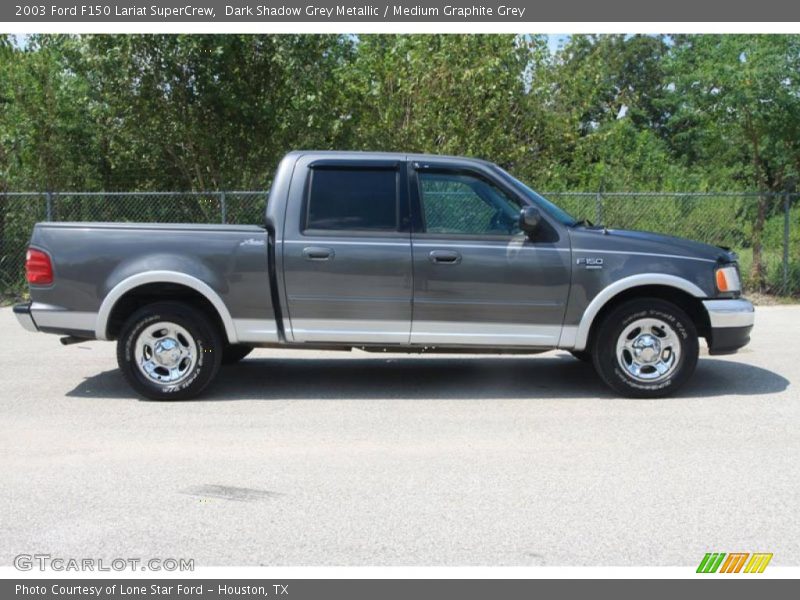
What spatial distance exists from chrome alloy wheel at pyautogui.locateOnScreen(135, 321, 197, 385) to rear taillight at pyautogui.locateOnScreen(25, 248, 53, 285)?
2.95ft

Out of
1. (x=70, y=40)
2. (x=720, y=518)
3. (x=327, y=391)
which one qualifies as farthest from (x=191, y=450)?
(x=70, y=40)

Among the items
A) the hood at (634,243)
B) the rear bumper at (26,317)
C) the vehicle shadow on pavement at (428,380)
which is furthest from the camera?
the vehicle shadow on pavement at (428,380)

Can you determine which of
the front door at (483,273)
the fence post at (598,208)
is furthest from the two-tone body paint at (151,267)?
the fence post at (598,208)

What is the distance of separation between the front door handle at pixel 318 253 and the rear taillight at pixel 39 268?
2.11 m

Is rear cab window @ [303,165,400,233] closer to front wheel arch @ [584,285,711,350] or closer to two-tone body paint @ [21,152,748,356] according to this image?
two-tone body paint @ [21,152,748,356]

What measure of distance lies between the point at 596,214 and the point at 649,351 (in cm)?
776

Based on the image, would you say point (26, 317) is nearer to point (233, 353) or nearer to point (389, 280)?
point (233, 353)

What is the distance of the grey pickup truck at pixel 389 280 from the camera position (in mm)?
7094

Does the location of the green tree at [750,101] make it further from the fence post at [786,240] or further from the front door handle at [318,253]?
the front door handle at [318,253]

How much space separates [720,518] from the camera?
457 cm

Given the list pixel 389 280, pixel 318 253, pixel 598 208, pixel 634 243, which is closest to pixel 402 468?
pixel 389 280

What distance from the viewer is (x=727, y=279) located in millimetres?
7289

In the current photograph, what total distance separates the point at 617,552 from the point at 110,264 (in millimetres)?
4753

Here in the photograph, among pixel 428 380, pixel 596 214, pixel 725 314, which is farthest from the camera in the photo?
pixel 596 214
